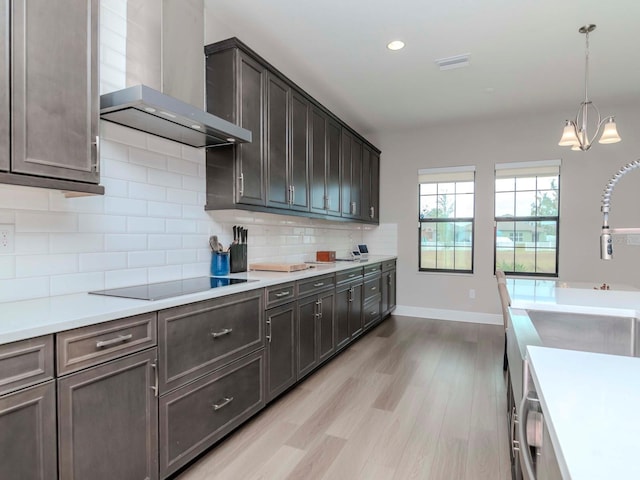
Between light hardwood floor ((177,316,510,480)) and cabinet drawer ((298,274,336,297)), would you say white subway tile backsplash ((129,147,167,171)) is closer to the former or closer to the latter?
cabinet drawer ((298,274,336,297))

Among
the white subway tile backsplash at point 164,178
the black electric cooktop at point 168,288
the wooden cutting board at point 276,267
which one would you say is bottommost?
the black electric cooktop at point 168,288

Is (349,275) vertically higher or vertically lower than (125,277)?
lower

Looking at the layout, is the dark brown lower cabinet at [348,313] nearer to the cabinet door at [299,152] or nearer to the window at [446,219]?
the cabinet door at [299,152]

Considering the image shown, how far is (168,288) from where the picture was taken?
6.53 feet

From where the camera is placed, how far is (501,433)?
2227 mm

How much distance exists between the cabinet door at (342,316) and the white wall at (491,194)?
203 cm

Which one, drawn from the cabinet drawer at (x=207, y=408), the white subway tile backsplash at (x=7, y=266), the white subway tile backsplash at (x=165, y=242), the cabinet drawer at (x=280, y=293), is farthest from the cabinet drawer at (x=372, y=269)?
the white subway tile backsplash at (x=7, y=266)

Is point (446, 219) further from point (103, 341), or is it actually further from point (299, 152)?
point (103, 341)

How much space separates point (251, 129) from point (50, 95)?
131 cm

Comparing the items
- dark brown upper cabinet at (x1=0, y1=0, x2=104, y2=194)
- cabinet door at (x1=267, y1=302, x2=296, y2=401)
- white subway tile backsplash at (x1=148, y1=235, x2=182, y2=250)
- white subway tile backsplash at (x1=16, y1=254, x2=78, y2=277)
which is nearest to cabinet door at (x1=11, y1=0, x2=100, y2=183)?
dark brown upper cabinet at (x1=0, y1=0, x2=104, y2=194)

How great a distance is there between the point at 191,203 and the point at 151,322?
112 centimetres

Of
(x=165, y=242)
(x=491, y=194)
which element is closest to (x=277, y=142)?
(x=165, y=242)

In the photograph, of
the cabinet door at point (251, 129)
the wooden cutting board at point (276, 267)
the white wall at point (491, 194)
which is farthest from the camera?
the white wall at point (491, 194)

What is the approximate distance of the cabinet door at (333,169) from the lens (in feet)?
12.5
